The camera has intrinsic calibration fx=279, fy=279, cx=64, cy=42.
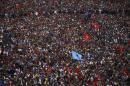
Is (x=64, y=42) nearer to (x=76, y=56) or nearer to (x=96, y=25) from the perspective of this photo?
(x=76, y=56)

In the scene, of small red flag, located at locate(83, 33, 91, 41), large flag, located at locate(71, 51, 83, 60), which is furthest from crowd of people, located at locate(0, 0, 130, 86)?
large flag, located at locate(71, 51, 83, 60)

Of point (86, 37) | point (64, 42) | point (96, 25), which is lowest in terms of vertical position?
point (96, 25)

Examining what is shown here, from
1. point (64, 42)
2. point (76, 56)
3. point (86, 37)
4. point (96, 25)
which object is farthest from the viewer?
point (96, 25)

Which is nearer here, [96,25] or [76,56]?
[76,56]

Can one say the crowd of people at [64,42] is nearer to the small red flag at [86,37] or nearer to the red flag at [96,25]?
the red flag at [96,25]

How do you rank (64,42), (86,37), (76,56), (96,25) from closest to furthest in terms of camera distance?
(76,56) → (64,42) → (86,37) → (96,25)

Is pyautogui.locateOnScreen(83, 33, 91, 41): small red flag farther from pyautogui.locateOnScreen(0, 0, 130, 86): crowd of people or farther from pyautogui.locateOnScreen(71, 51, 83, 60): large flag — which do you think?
pyautogui.locateOnScreen(71, 51, 83, 60): large flag

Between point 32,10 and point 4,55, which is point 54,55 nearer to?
point 4,55

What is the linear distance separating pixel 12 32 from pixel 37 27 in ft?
13.4

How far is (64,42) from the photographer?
31625 mm

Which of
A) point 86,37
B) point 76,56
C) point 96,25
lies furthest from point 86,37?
point 76,56

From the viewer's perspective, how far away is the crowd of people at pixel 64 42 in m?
25.1

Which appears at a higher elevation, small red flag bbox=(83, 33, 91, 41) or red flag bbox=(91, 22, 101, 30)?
small red flag bbox=(83, 33, 91, 41)

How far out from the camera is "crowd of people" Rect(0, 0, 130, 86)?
25052 millimetres
